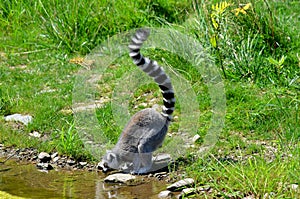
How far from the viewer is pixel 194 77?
7852 millimetres

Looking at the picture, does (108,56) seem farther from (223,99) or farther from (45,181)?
(45,181)

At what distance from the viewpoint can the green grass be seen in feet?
19.0

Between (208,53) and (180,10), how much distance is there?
5.61 feet

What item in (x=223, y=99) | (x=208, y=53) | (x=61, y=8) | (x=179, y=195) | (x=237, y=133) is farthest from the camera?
(x=61, y=8)

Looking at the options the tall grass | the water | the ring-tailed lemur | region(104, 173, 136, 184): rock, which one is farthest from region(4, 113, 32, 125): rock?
the tall grass

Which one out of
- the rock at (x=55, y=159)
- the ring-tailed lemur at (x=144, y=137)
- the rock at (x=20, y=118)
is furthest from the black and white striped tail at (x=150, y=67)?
the rock at (x=20, y=118)

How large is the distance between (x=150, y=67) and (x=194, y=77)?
2.11 metres

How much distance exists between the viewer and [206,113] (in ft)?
A: 23.7

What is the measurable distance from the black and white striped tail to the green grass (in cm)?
56

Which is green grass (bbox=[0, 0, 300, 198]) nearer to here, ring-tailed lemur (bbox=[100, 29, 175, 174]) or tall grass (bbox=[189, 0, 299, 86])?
tall grass (bbox=[189, 0, 299, 86])

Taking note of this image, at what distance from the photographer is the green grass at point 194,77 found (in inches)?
227

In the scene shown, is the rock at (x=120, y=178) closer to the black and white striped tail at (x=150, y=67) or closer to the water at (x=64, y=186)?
the water at (x=64, y=186)

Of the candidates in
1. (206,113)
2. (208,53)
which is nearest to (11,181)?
(206,113)

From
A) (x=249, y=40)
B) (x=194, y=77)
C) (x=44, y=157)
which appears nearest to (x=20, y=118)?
(x=44, y=157)
